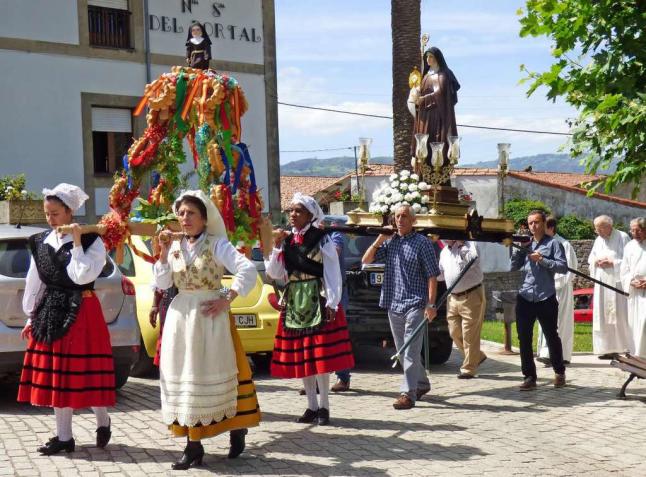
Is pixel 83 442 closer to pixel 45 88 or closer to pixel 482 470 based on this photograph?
pixel 482 470

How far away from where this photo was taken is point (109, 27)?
2373 cm

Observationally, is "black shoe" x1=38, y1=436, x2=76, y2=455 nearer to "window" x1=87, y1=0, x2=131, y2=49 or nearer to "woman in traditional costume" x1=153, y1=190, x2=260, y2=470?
"woman in traditional costume" x1=153, y1=190, x2=260, y2=470

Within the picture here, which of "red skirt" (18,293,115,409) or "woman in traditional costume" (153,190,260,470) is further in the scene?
"red skirt" (18,293,115,409)

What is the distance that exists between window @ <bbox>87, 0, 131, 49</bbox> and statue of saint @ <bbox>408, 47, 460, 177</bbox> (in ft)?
44.4

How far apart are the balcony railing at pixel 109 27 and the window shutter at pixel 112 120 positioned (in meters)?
1.55

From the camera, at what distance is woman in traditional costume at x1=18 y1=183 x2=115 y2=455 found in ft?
23.1

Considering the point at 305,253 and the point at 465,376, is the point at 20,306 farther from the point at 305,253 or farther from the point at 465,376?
the point at 465,376

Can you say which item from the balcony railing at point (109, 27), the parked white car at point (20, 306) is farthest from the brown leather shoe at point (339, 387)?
the balcony railing at point (109, 27)

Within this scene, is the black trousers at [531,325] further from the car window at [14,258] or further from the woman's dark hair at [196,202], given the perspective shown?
the car window at [14,258]

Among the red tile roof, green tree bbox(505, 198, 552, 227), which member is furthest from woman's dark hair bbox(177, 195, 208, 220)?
the red tile roof

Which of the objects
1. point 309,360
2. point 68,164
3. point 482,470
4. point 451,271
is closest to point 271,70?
point 68,164

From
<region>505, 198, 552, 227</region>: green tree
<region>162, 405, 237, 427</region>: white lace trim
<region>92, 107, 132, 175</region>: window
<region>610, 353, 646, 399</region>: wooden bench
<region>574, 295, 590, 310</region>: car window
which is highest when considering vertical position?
<region>92, 107, 132, 175</region>: window

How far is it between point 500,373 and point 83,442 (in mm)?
5623

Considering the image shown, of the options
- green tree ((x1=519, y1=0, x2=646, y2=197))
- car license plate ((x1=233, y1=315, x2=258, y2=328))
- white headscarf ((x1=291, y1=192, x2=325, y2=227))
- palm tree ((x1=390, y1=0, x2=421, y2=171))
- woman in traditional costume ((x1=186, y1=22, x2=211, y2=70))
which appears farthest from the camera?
palm tree ((x1=390, y1=0, x2=421, y2=171))
